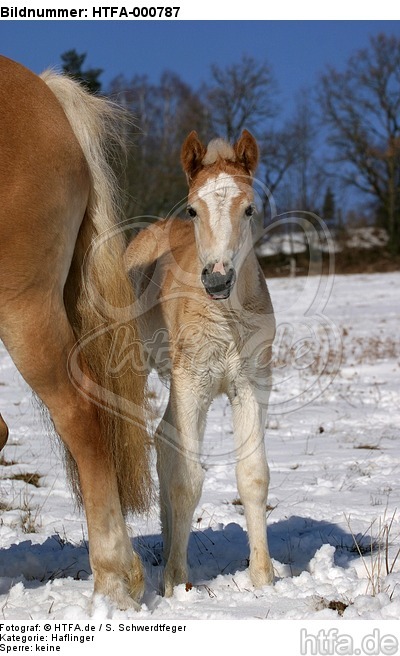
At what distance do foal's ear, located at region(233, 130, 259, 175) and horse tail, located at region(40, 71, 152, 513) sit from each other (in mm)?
831

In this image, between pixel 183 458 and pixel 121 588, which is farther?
pixel 183 458

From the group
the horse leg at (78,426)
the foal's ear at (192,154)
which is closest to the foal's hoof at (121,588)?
the horse leg at (78,426)

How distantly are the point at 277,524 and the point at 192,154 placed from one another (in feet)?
7.16

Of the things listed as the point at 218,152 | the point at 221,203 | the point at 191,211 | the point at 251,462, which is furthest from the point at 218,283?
the point at 251,462

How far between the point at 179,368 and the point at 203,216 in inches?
30.8

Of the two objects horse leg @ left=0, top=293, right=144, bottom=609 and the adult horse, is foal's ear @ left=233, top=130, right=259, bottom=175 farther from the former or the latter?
horse leg @ left=0, top=293, right=144, bottom=609

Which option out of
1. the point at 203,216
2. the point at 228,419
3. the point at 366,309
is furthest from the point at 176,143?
the point at 203,216

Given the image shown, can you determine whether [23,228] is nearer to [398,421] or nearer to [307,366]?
[398,421]

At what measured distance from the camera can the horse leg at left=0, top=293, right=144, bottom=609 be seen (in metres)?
2.99

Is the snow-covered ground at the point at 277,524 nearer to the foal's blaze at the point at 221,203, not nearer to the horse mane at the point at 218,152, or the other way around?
the foal's blaze at the point at 221,203

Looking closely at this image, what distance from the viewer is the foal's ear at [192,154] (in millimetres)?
4148

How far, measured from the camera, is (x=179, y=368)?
13.2 ft

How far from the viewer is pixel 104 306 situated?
→ 11.5 ft

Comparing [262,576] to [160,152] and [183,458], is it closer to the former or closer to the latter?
[183,458]
